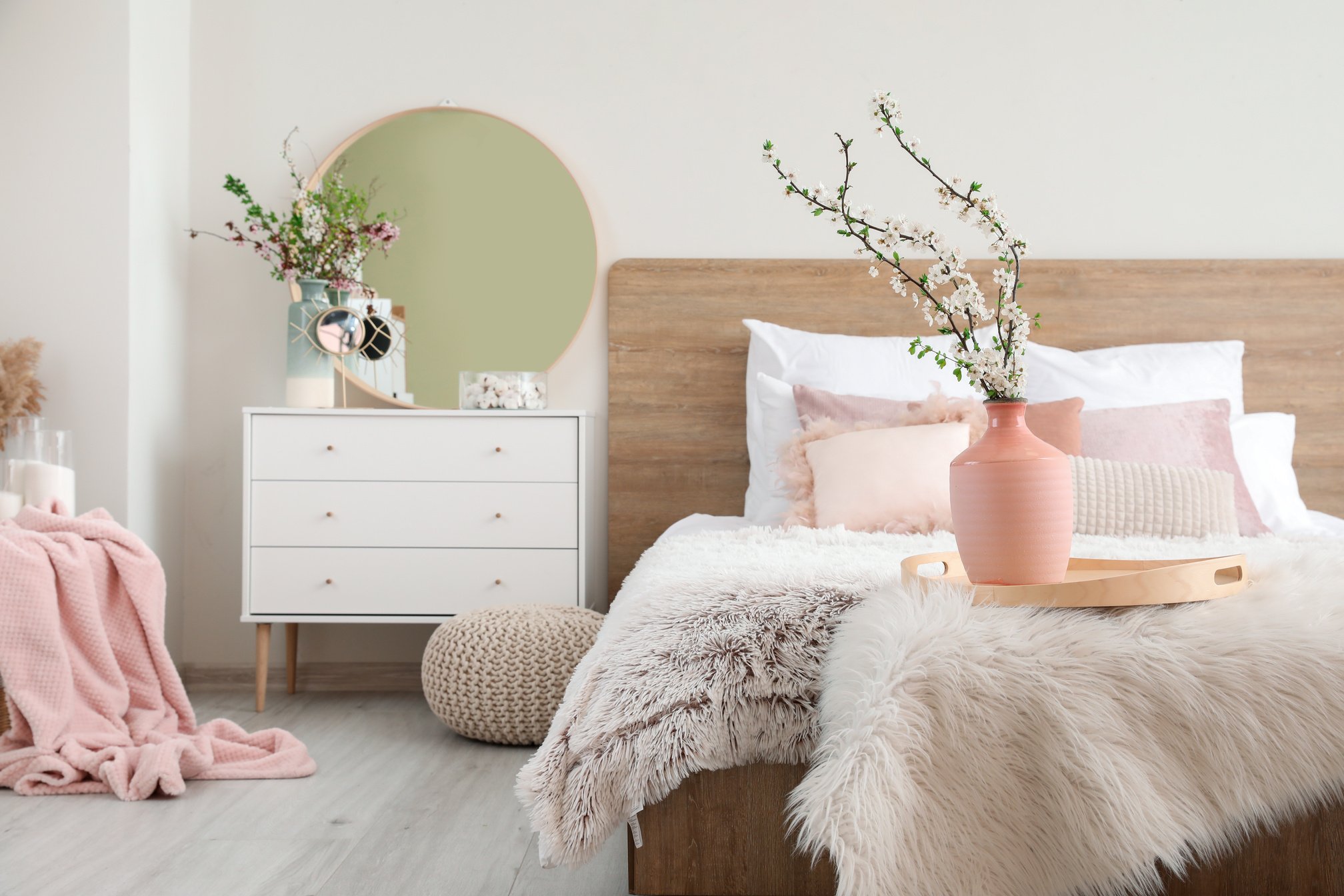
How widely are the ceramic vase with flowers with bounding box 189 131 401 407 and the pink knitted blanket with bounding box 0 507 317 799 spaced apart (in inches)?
26.0

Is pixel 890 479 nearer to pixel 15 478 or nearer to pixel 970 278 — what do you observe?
pixel 970 278

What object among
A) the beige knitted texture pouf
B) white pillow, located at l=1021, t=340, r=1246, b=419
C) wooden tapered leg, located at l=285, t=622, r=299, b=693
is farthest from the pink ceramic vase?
wooden tapered leg, located at l=285, t=622, r=299, b=693

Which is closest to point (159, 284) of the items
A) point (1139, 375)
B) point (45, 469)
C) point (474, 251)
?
point (45, 469)

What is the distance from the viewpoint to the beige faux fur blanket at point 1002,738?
93 centimetres

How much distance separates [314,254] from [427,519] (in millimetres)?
802

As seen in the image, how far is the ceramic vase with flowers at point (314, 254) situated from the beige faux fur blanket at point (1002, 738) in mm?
1794

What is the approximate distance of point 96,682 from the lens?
1.98 metres

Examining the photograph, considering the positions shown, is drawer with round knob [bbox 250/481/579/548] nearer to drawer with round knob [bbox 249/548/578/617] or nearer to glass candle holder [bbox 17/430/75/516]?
drawer with round knob [bbox 249/548/578/617]

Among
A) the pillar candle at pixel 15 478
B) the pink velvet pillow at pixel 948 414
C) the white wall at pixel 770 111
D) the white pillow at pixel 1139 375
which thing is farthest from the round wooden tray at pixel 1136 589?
the pillar candle at pixel 15 478

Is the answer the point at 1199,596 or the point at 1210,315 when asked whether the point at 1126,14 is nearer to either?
the point at 1210,315

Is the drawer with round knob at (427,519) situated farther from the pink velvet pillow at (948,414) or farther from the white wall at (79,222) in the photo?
the pink velvet pillow at (948,414)

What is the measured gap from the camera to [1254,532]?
2162 mm

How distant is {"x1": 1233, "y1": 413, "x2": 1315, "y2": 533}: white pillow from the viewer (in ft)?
7.68

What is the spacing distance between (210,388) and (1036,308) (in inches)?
93.3
